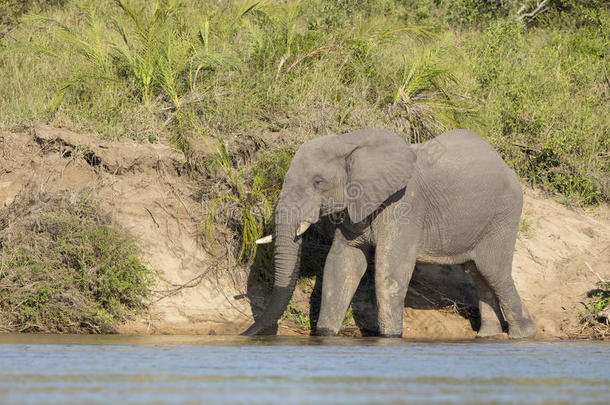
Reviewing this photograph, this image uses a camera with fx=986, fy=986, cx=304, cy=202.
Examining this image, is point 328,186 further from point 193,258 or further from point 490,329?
point 490,329

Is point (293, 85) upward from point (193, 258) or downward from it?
upward

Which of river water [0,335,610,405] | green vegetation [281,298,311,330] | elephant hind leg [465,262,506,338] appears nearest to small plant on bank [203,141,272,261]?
green vegetation [281,298,311,330]

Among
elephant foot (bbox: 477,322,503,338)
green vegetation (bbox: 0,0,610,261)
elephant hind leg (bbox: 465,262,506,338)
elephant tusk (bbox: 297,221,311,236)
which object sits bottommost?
elephant foot (bbox: 477,322,503,338)

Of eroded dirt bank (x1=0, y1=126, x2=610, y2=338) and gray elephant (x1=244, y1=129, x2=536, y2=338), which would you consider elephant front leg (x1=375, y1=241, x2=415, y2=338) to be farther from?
eroded dirt bank (x1=0, y1=126, x2=610, y2=338)

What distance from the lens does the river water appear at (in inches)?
234

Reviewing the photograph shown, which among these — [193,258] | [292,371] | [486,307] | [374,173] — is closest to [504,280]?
[486,307]

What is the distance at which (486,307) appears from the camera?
10578 mm

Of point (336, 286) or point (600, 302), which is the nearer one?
point (336, 286)

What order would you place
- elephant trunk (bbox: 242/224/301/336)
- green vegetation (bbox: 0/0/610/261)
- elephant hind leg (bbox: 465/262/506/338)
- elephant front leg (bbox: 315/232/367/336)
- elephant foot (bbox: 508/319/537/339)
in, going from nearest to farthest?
elephant trunk (bbox: 242/224/301/336), elephant front leg (bbox: 315/232/367/336), elephant foot (bbox: 508/319/537/339), elephant hind leg (bbox: 465/262/506/338), green vegetation (bbox: 0/0/610/261)

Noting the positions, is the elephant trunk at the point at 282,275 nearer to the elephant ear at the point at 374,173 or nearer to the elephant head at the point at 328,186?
the elephant head at the point at 328,186

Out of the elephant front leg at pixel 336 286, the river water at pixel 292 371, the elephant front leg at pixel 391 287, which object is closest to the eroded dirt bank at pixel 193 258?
the elephant front leg at pixel 336 286

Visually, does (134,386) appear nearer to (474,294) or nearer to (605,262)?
(474,294)

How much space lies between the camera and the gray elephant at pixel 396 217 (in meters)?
9.47

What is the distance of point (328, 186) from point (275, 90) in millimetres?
2925
